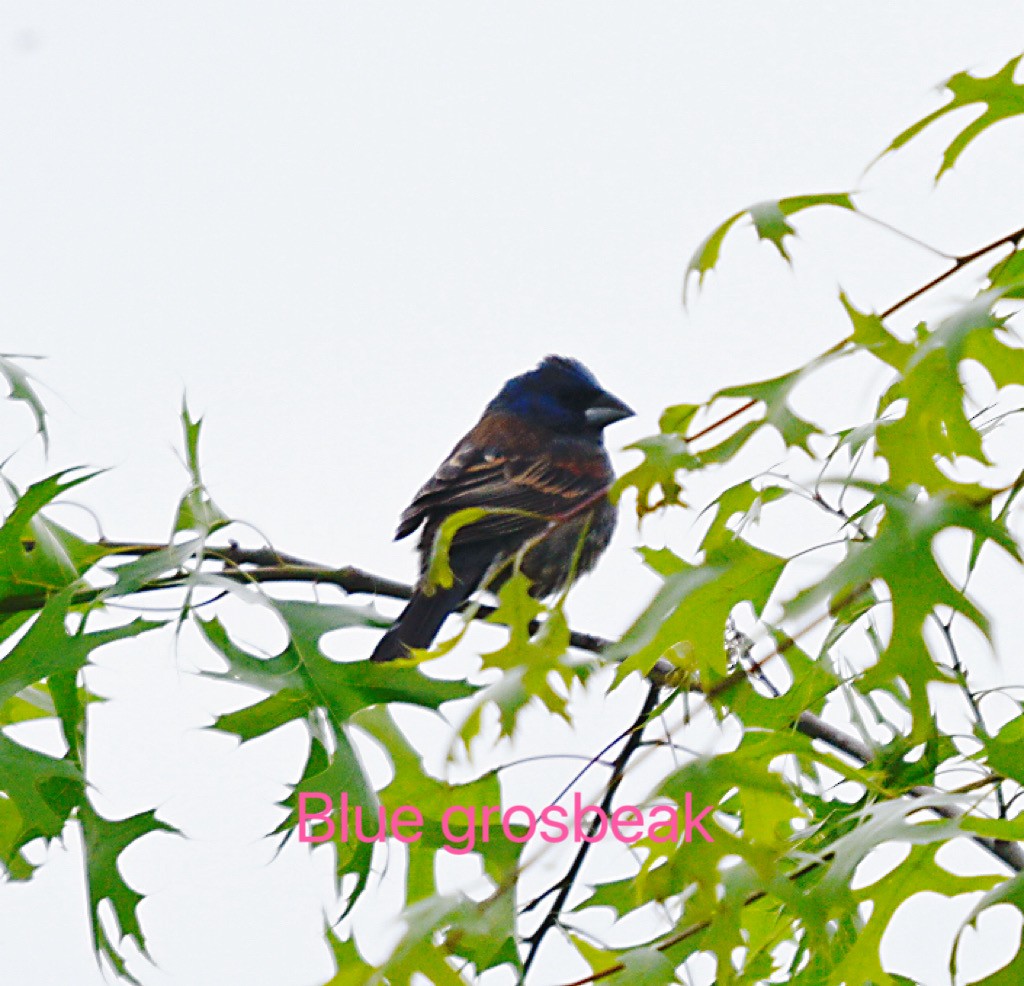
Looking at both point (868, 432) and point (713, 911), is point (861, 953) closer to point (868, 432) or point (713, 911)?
point (713, 911)

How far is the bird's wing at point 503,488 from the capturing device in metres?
5.05

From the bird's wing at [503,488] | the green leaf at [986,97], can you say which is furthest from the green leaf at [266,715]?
the bird's wing at [503,488]

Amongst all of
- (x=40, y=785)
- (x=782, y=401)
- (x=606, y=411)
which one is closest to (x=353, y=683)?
(x=40, y=785)

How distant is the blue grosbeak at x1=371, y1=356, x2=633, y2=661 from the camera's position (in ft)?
15.8

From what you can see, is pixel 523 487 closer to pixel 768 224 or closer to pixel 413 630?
pixel 413 630

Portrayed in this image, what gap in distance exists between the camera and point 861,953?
6.43ft

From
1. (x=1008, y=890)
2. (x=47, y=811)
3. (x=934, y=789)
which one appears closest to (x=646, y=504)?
(x=1008, y=890)

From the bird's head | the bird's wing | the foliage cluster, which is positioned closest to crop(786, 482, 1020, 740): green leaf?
the foliage cluster

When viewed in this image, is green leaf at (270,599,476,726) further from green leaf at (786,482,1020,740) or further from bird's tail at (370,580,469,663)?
bird's tail at (370,580,469,663)

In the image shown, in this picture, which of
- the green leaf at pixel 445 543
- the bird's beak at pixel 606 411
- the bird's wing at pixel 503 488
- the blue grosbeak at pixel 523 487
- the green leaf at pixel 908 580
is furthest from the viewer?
the bird's beak at pixel 606 411

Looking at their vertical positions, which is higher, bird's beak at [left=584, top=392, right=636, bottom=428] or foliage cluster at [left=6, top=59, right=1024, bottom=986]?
bird's beak at [left=584, top=392, right=636, bottom=428]

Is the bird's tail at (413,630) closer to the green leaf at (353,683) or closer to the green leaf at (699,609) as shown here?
the green leaf at (353,683)

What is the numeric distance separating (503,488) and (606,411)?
36.1 inches

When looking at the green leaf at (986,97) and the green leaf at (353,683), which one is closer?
the green leaf at (986,97)
